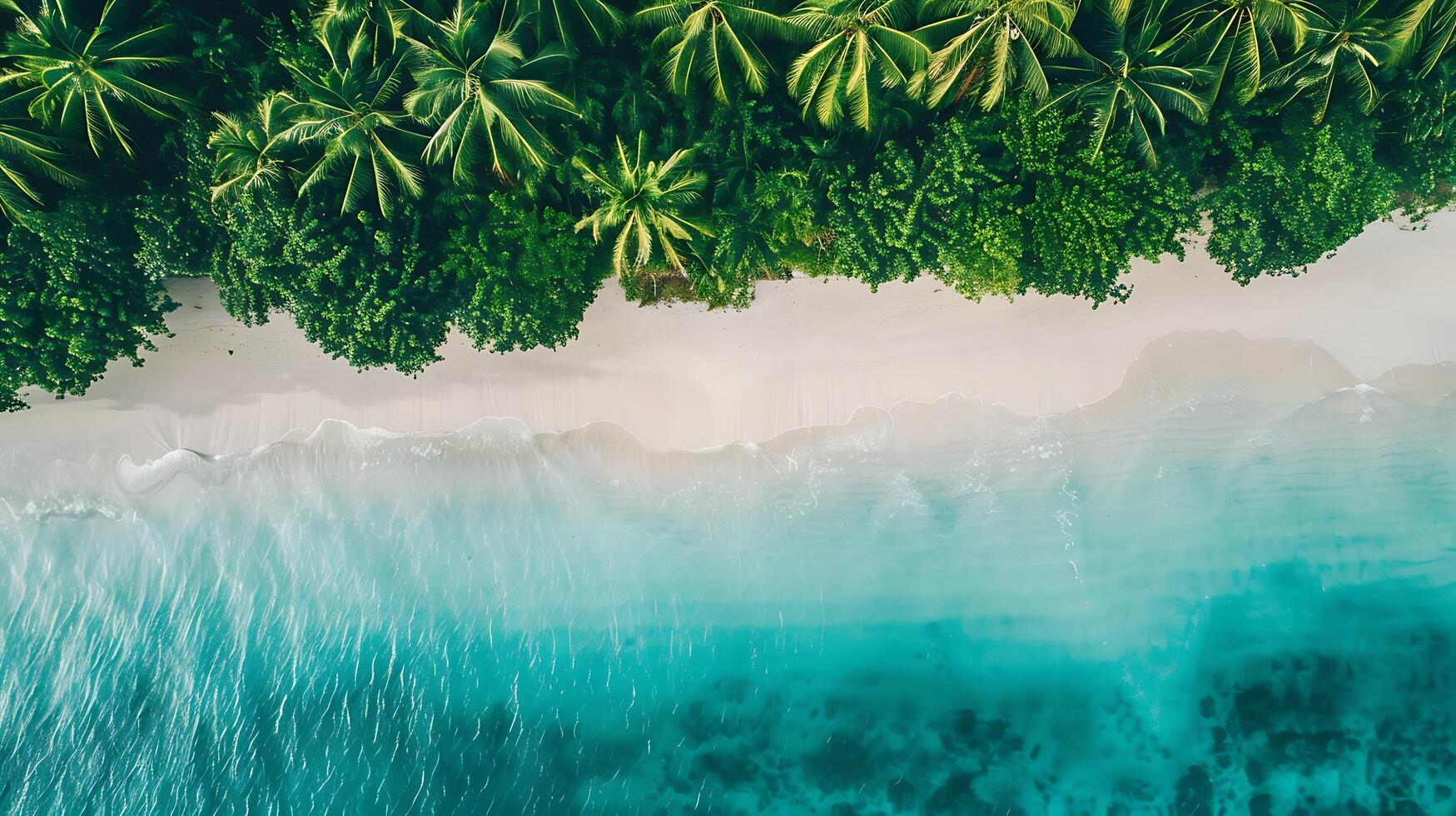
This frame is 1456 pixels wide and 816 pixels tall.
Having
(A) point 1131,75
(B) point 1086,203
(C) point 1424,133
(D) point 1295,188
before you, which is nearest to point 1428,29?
(C) point 1424,133

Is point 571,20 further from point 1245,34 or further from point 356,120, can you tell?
point 1245,34

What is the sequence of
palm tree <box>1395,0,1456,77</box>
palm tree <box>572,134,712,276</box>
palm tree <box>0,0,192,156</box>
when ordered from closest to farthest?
palm tree <box>0,0,192,156</box>, palm tree <box>1395,0,1456,77</box>, palm tree <box>572,134,712,276</box>

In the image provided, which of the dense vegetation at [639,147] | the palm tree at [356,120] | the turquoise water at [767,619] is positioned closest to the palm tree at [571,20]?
the dense vegetation at [639,147]


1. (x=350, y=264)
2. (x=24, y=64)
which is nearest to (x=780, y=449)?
(x=350, y=264)

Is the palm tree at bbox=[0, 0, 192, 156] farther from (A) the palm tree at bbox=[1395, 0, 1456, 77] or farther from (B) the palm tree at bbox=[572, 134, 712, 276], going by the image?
(A) the palm tree at bbox=[1395, 0, 1456, 77]

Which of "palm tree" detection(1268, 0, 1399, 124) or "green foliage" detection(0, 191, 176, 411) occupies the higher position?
"palm tree" detection(1268, 0, 1399, 124)

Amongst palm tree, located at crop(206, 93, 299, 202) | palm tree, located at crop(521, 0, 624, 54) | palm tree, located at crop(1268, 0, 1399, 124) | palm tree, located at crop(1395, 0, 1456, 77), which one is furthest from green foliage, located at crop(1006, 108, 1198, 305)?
palm tree, located at crop(206, 93, 299, 202)
